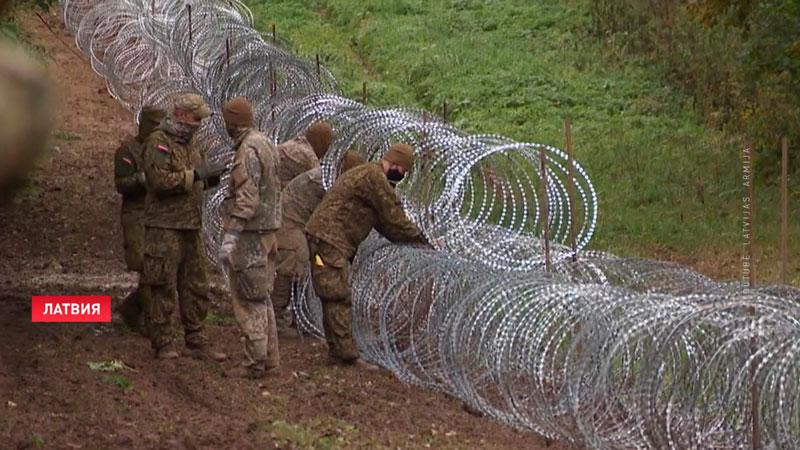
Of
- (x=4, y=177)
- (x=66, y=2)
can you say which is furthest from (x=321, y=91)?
(x=4, y=177)

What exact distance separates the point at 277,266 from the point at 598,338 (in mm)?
3702

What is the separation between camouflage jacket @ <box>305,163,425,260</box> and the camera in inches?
363

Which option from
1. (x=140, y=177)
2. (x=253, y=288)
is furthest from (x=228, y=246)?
(x=140, y=177)

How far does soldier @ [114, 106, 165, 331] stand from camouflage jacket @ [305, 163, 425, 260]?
1304 millimetres

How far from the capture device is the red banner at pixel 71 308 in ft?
35.9

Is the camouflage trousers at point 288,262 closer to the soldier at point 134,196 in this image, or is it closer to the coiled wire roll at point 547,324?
the coiled wire roll at point 547,324

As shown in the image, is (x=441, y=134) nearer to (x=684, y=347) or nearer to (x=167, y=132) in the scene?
(x=167, y=132)

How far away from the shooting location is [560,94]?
884 inches

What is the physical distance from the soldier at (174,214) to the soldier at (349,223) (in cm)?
81

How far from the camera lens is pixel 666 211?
16.9m

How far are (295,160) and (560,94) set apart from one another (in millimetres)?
12115

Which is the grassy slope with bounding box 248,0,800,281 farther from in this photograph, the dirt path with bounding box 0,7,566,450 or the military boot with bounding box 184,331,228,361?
the military boot with bounding box 184,331,228,361

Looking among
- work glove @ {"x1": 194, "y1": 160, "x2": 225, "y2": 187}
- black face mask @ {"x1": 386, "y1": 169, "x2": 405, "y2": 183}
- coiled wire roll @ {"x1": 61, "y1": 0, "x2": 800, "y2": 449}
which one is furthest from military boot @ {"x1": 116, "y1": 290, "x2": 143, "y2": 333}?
black face mask @ {"x1": 386, "y1": 169, "x2": 405, "y2": 183}

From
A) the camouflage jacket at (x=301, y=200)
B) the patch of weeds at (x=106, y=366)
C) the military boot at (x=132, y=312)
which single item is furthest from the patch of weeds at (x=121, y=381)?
the camouflage jacket at (x=301, y=200)
